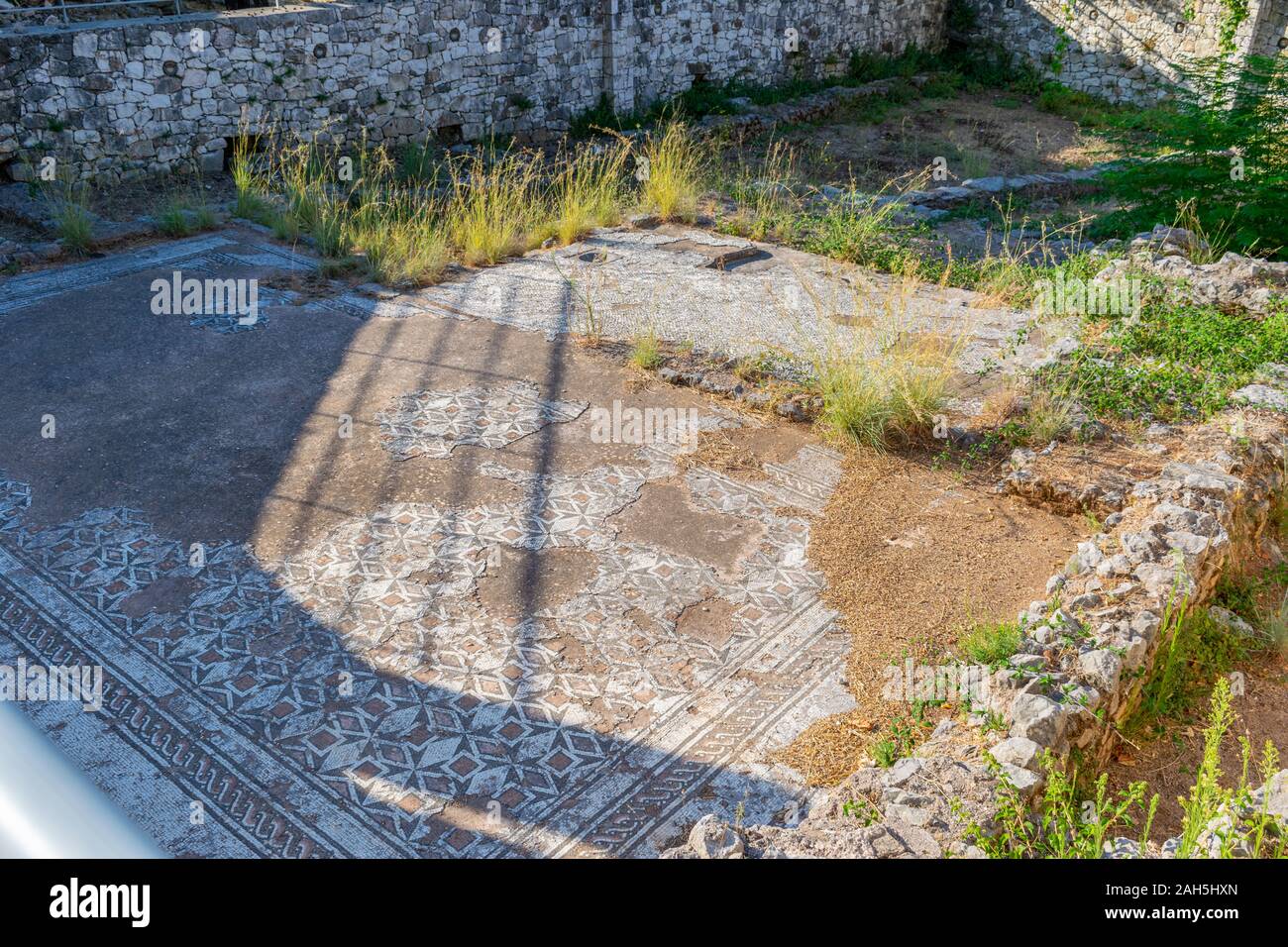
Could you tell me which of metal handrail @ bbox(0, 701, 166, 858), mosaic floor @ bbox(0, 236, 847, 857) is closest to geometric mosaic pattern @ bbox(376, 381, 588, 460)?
mosaic floor @ bbox(0, 236, 847, 857)

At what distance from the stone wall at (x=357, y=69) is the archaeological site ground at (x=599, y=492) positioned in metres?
0.05

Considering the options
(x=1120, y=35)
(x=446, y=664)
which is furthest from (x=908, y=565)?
(x=1120, y=35)

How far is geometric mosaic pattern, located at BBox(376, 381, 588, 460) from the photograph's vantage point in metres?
6.29

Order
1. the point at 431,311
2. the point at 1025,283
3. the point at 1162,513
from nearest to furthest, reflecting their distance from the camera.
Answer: the point at 1162,513, the point at 431,311, the point at 1025,283

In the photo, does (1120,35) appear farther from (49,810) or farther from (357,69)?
(49,810)

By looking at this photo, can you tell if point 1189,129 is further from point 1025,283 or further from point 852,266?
point 852,266

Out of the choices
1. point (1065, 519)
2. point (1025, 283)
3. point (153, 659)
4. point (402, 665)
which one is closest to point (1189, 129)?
point (1025, 283)

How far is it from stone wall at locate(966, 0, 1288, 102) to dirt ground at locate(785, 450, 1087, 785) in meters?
13.2

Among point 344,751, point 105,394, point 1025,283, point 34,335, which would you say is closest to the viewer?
point 344,751

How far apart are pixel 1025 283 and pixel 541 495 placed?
208 inches

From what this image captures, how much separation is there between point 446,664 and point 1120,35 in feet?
59.5

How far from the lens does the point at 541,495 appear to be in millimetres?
5777
